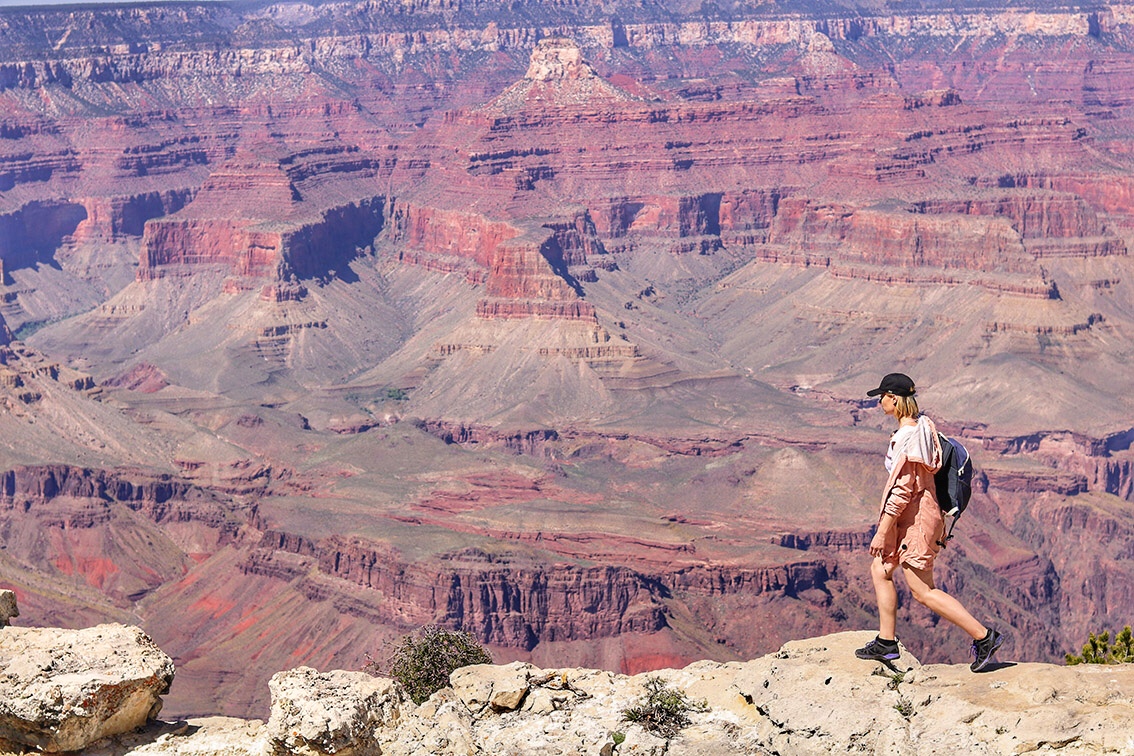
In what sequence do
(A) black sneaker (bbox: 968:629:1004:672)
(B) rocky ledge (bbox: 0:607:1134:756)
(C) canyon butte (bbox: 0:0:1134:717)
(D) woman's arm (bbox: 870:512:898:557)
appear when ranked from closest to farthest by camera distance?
(B) rocky ledge (bbox: 0:607:1134:756), (A) black sneaker (bbox: 968:629:1004:672), (D) woman's arm (bbox: 870:512:898:557), (C) canyon butte (bbox: 0:0:1134:717)

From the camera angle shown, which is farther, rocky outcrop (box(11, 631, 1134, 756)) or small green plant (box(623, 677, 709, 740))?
small green plant (box(623, 677, 709, 740))

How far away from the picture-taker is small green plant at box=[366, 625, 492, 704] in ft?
108

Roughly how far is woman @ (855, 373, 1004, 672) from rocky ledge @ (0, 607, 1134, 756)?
0.46 meters

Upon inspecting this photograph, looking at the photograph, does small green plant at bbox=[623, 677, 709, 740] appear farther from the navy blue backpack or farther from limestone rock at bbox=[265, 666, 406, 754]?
the navy blue backpack

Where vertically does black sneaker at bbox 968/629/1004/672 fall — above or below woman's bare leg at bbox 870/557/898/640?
below

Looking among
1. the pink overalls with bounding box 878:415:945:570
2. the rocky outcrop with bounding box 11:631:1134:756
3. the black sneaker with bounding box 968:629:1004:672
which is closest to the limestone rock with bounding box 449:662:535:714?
the rocky outcrop with bounding box 11:631:1134:756

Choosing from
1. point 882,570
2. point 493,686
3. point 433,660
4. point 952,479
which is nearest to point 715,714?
point 493,686

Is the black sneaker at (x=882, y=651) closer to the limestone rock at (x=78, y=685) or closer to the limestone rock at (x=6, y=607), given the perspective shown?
the limestone rock at (x=78, y=685)

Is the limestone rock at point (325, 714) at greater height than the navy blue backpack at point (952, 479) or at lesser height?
lesser

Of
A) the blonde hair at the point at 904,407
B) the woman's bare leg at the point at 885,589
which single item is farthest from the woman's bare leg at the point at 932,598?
the blonde hair at the point at 904,407

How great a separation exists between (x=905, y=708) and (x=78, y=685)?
10.1 meters

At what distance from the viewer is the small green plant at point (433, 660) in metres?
32.8

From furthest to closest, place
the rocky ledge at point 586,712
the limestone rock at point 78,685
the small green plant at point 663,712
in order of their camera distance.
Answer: the small green plant at point 663,712 → the limestone rock at point 78,685 → the rocky ledge at point 586,712

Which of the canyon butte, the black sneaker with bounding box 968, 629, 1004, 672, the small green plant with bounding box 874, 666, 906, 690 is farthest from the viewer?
the canyon butte
